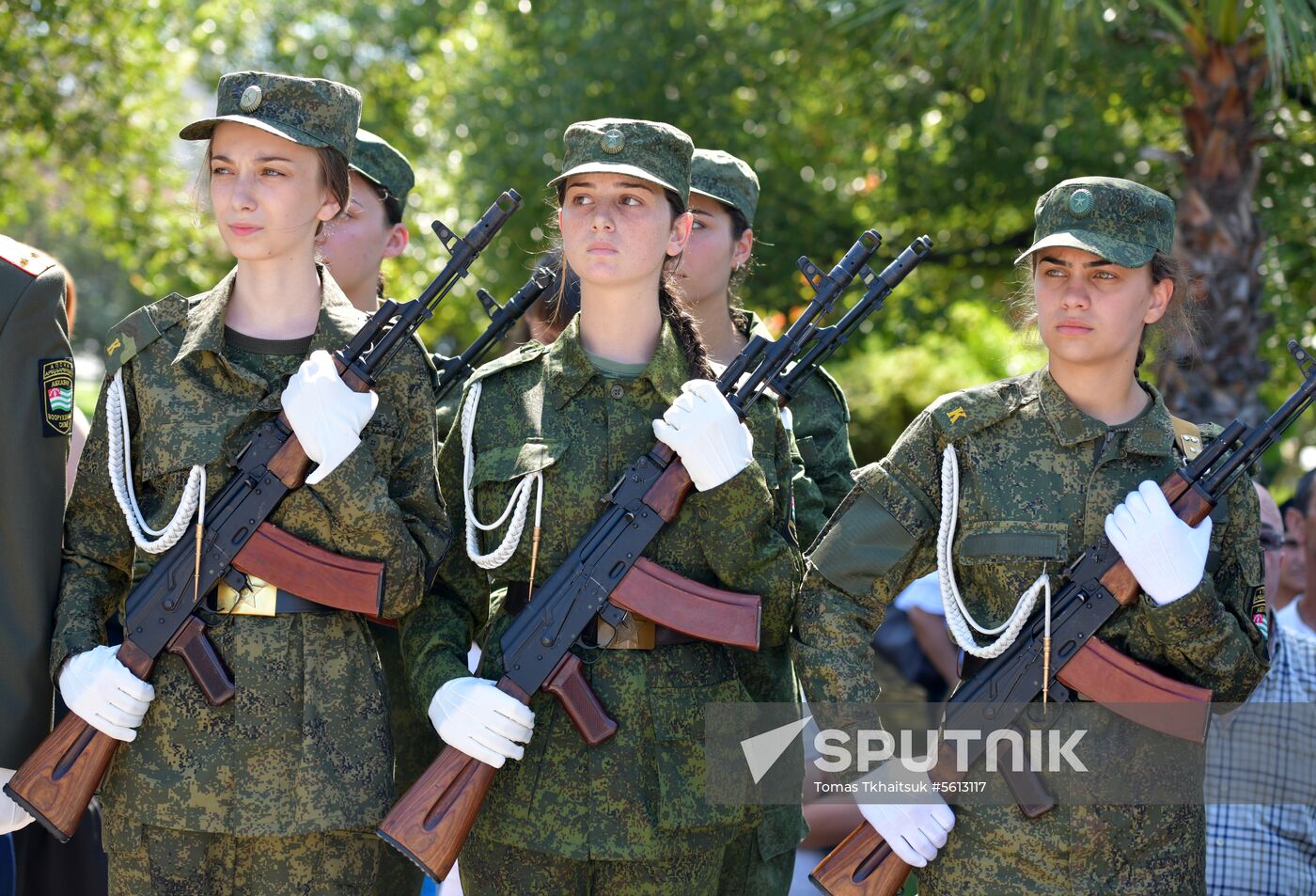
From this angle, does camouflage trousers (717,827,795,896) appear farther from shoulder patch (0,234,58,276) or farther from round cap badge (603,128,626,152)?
shoulder patch (0,234,58,276)

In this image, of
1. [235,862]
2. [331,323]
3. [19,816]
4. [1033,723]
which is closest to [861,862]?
[1033,723]

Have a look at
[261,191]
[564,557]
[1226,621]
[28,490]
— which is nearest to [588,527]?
[564,557]

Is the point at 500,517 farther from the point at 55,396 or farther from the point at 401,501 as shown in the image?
the point at 55,396

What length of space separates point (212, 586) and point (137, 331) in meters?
0.62

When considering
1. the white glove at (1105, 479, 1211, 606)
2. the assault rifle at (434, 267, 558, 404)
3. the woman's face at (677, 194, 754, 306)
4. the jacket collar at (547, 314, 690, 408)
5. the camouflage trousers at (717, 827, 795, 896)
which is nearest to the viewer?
the white glove at (1105, 479, 1211, 606)

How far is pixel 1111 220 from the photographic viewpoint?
3.35 metres

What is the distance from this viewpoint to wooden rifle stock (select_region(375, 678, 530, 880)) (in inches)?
122

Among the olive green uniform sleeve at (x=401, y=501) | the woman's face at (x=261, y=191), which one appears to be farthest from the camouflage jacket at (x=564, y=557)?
the woman's face at (x=261, y=191)

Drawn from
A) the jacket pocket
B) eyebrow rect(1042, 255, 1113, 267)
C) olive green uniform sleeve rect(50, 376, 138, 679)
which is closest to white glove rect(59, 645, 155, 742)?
olive green uniform sleeve rect(50, 376, 138, 679)

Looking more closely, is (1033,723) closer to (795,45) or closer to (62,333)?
(62,333)

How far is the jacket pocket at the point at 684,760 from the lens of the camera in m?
3.25

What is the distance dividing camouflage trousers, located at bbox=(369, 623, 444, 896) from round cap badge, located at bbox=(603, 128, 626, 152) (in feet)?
4.48

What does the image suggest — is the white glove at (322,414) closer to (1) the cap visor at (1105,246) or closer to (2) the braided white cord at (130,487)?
(2) the braided white cord at (130,487)

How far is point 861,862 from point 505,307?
1.89 meters
